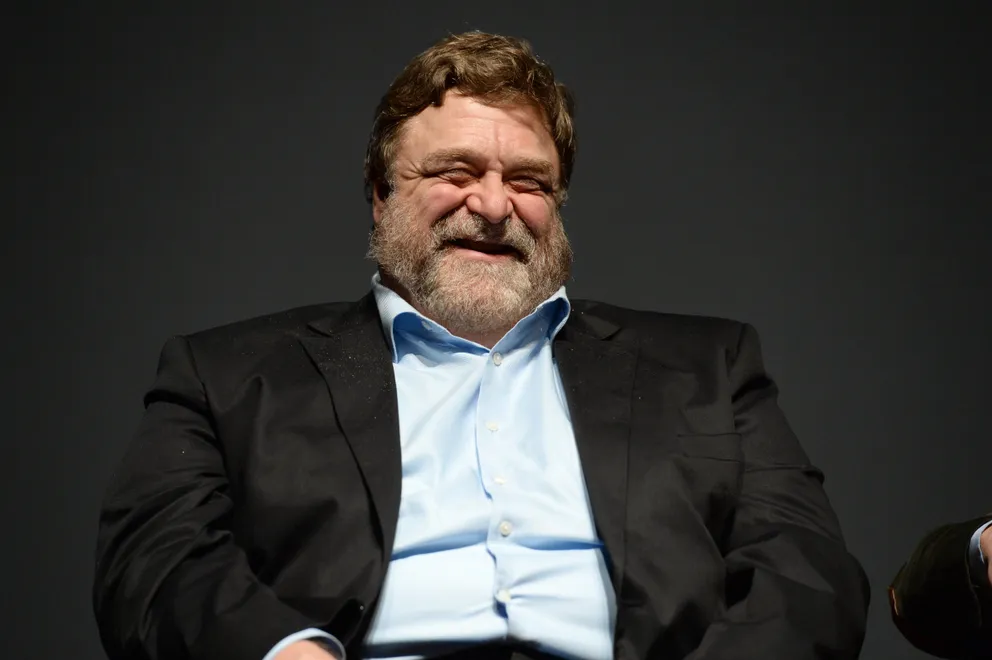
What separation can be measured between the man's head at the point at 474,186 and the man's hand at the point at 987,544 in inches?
30.5

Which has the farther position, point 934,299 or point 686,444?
point 934,299

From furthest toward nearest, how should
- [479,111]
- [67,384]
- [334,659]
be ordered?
[67,384] < [479,111] < [334,659]

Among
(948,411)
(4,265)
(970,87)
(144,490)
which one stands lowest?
(948,411)

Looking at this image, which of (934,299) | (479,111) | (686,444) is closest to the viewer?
(686,444)

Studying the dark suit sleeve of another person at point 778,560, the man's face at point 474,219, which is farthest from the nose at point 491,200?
the dark suit sleeve of another person at point 778,560

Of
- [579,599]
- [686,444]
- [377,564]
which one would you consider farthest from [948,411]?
[377,564]

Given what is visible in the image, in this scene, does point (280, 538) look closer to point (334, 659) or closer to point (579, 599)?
point (334, 659)

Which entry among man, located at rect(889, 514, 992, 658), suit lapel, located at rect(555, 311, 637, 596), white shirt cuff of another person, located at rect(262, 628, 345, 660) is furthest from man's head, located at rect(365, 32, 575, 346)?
man, located at rect(889, 514, 992, 658)

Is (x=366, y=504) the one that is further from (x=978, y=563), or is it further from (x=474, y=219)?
(x=978, y=563)

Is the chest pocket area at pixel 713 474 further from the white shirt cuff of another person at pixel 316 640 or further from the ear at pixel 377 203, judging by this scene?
the ear at pixel 377 203

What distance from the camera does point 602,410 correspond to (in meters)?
1.78

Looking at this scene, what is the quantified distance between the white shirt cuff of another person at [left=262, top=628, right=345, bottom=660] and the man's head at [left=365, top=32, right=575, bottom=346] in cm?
62

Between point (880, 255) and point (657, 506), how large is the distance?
1074 mm

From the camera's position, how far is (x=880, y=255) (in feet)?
8.12
